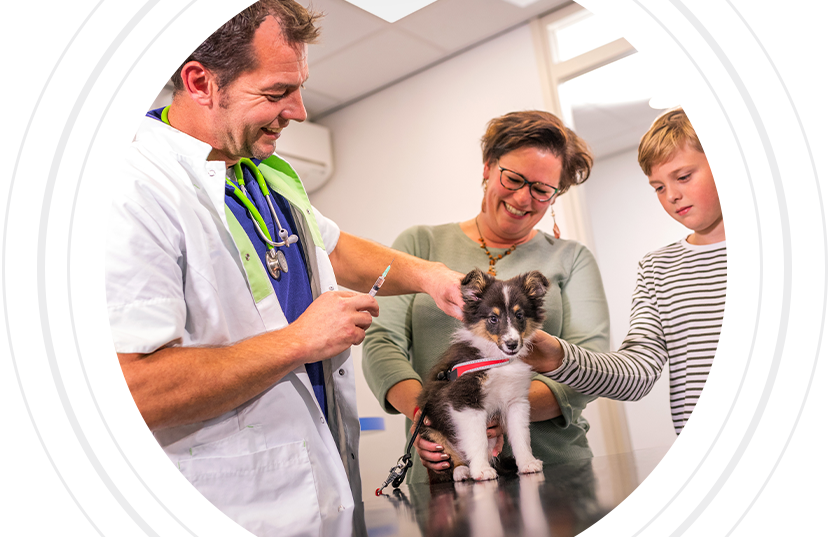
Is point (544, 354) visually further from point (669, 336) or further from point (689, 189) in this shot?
point (689, 189)

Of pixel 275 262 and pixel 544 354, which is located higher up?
pixel 275 262

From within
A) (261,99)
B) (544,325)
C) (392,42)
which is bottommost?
(544,325)

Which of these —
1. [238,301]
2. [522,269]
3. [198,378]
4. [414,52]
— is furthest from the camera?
[414,52]

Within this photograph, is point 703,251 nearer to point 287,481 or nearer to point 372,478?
point 372,478

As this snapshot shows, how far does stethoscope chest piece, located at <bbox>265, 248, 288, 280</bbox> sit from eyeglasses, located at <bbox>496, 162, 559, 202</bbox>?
52 centimetres

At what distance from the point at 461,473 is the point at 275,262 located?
0.57m

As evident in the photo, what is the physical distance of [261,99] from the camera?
1092 mm

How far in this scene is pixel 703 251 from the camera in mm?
1237

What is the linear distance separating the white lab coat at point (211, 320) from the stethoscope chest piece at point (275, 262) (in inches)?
1.7

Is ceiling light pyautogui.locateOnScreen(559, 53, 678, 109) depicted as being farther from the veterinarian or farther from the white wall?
the veterinarian

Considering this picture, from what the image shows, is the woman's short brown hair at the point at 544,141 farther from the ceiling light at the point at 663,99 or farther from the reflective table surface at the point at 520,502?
the reflective table surface at the point at 520,502

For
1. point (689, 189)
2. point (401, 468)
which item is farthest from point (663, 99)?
point (401, 468)

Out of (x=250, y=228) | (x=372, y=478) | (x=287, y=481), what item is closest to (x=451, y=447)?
(x=372, y=478)

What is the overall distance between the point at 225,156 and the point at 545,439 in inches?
35.0
